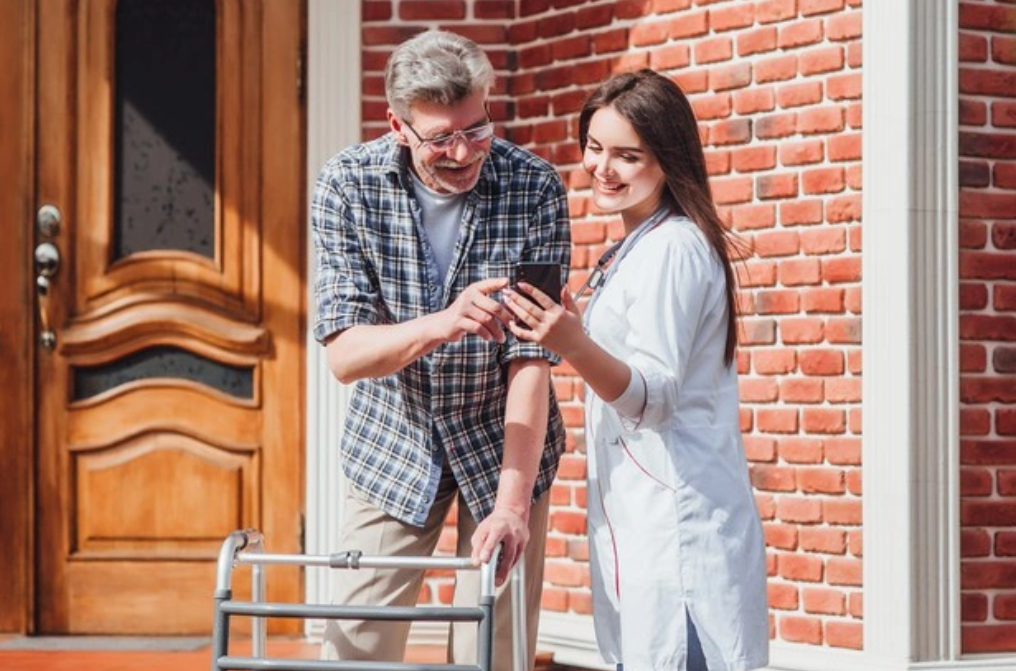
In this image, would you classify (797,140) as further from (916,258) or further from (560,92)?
(560,92)

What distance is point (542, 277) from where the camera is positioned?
2.99 m

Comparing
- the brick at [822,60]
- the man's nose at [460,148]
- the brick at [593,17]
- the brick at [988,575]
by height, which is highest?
the brick at [593,17]

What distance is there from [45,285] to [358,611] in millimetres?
3917

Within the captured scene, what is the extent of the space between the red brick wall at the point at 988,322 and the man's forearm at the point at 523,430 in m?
2.46

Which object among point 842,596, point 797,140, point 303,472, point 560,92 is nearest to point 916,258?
point 797,140

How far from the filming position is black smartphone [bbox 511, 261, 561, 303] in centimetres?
298

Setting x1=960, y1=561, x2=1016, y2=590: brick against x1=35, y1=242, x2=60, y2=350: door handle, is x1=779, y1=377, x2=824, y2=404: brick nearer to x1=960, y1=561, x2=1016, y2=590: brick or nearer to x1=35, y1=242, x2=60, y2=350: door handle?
x1=960, y1=561, x2=1016, y2=590: brick

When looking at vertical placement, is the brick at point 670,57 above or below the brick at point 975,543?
above

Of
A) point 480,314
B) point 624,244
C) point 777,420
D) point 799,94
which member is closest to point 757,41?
point 799,94

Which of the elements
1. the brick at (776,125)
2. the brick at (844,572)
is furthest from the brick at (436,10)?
the brick at (844,572)

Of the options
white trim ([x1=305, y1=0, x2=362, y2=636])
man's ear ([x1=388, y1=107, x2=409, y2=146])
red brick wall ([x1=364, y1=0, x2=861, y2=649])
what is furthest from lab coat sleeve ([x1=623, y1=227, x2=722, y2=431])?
white trim ([x1=305, y1=0, x2=362, y2=636])

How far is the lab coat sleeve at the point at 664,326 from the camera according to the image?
309cm

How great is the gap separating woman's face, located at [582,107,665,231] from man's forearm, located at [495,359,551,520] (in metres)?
0.32

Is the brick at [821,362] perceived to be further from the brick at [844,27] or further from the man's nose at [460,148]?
the man's nose at [460,148]
